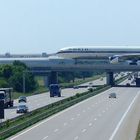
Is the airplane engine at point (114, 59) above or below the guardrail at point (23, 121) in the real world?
above

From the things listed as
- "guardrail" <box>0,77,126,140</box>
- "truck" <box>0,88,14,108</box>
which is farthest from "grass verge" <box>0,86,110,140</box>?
"truck" <box>0,88,14,108</box>

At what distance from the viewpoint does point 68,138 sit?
34.8 meters

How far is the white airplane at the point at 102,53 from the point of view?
152m

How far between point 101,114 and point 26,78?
201 feet

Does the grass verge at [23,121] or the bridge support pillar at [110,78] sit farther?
the bridge support pillar at [110,78]

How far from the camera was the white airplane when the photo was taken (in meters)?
152

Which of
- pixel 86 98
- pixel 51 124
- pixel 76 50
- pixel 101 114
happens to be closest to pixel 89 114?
pixel 101 114

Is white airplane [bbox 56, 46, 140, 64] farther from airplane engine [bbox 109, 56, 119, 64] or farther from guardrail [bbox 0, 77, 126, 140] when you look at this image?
guardrail [bbox 0, 77, 126, 140]

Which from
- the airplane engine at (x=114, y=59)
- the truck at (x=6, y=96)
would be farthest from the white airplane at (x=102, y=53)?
the truck at (x=6, y=96)

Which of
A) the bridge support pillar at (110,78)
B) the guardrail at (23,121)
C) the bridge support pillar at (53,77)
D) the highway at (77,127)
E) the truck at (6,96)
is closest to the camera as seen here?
the highway at (77,127)

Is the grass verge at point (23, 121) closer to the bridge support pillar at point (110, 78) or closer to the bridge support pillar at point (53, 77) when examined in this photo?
the bridge support pillar at point (53, 77)

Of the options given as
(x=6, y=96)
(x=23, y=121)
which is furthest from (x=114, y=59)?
(x=23, y=121)

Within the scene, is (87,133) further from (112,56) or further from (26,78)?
(112,56)

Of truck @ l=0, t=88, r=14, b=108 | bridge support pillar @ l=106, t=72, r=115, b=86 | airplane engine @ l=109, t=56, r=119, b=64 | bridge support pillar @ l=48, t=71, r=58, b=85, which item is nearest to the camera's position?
truck @ l=0, t=88, r=14, b=108
